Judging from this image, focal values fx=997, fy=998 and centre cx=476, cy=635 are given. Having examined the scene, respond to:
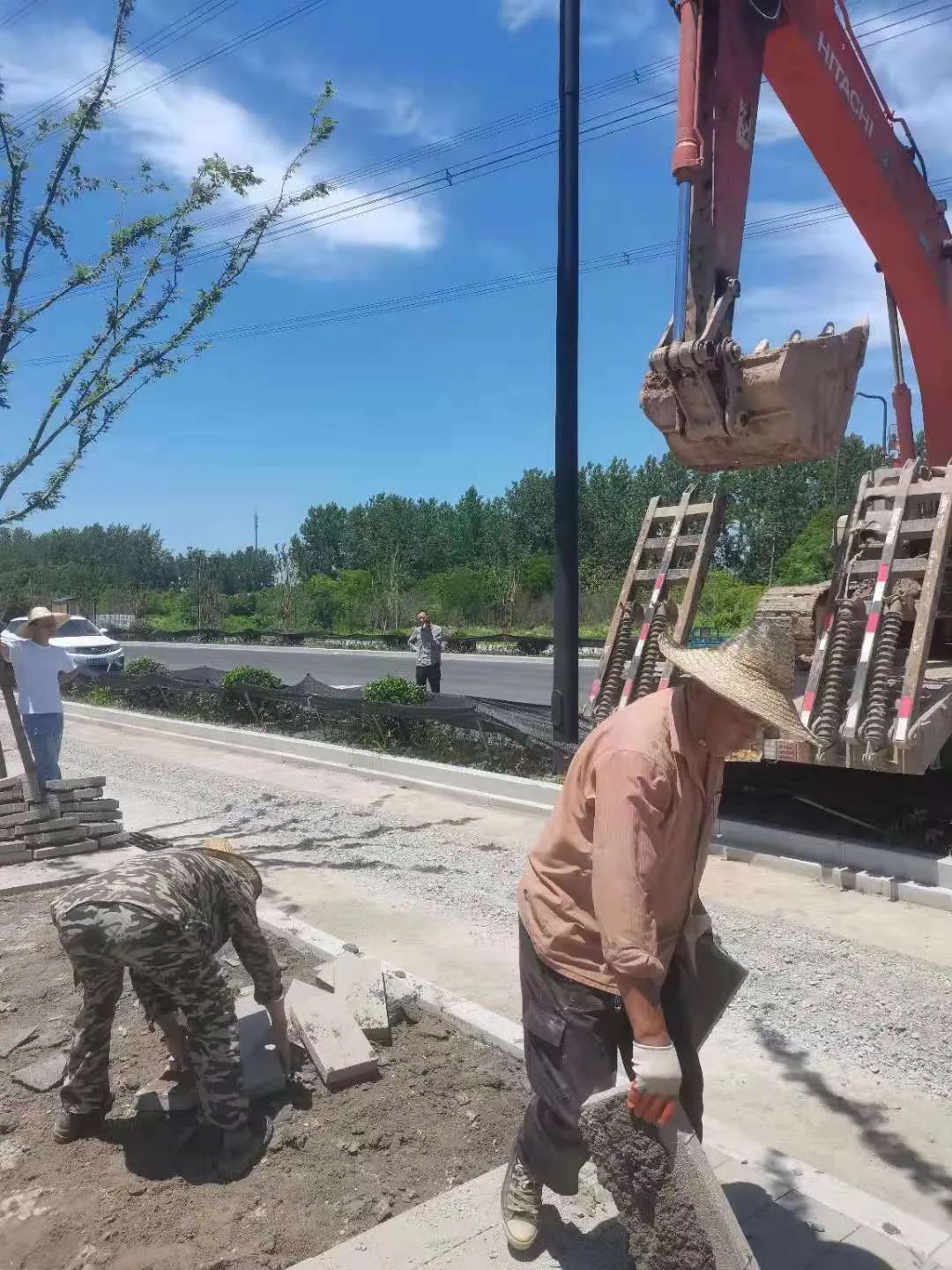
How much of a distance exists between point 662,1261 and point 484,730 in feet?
25.9

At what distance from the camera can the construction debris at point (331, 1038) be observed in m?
3.72

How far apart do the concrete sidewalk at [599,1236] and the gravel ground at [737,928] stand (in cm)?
117

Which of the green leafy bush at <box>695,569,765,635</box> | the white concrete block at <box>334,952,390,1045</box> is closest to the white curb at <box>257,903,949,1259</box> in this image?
the white concrete block at <box>334,952,390,1045</box>

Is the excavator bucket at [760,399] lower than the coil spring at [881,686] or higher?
higher

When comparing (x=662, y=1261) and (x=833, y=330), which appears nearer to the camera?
(x=662, y=1261)

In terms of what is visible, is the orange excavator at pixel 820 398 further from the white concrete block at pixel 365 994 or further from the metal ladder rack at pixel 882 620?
the white concrete block at pixel 365 994

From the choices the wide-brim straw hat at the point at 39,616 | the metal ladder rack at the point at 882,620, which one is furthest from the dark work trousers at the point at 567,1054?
the wide-brim straw hat at the point at 39,616

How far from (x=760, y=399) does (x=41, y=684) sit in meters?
5.88

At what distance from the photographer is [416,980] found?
4652 millimetres

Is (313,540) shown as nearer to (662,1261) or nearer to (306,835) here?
(306,835)

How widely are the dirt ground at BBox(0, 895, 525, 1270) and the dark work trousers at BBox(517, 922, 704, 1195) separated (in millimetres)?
668

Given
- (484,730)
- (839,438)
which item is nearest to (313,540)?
(484,730)

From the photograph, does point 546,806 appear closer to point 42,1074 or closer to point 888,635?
point 888,635

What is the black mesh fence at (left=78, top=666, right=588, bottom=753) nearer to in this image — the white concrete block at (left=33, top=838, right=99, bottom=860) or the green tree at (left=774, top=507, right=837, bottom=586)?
the white concrete block at (left=33, top=838, right=99, bottom=860)
